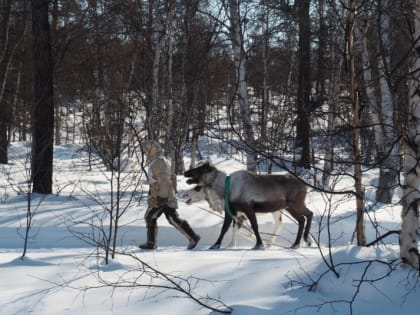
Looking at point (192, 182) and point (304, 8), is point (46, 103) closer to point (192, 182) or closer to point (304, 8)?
point (192, 182)

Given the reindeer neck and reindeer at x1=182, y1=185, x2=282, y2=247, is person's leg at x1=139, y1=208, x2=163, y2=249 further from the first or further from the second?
the reindeer neck

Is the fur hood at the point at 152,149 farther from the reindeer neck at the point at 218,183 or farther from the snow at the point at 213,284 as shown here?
the snow at the point at 213,284

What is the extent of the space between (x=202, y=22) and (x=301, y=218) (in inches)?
553

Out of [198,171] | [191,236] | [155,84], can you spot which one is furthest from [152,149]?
[155,84]

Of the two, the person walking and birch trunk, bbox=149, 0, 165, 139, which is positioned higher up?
birch trunk, bbox=149, 0, 165, 139

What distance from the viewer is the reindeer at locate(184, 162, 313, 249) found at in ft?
26.9

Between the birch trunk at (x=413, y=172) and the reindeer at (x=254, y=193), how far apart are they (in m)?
3.91

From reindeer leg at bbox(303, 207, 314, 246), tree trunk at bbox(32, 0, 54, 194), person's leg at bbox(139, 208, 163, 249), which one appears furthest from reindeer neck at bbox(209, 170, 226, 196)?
tree trunk at bbox(32, 0, 54, 194)

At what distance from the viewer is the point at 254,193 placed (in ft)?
26.9

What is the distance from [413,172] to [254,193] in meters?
4.32

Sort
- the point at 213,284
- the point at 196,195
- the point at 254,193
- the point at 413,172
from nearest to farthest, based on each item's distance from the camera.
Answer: the point at 413,172
the point at 213,284
the point at 254,193
the point at 196,195

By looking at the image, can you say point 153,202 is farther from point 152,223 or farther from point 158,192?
point 152,223

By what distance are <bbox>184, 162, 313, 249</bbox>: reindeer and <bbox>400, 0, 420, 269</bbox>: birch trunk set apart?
391cm

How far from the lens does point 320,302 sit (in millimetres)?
3941
